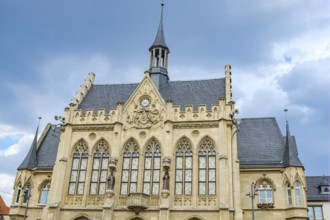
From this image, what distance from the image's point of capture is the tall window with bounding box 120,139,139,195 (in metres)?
33.0

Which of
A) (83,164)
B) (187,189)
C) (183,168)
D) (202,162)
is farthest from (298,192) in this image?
(83,164)

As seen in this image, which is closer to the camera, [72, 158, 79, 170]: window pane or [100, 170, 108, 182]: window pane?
[100, 170, 108, 182]: window pane

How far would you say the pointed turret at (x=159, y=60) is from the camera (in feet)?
134

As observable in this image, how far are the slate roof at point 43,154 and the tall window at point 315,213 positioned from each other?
2630 centimetres

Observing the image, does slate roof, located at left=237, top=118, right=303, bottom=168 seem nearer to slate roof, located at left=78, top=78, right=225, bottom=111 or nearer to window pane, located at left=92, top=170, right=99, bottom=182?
slate roof, located at left=78, top=78, right=225, bottom=111

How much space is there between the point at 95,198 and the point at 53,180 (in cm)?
437

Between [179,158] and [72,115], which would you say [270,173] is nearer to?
[179,158]

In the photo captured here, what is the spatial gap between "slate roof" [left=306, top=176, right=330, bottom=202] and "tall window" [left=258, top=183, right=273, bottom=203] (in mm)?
7191

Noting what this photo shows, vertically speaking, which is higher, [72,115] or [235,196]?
[72,115]

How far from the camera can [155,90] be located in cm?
3638

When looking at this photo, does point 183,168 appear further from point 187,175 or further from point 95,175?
point 95,175

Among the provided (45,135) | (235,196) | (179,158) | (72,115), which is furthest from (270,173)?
(45,135)

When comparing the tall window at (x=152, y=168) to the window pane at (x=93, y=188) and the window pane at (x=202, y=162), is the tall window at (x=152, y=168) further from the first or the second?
the window pane at (x=93, y=188)

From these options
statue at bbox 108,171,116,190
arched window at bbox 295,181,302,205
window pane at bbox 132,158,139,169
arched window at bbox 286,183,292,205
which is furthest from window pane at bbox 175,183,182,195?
arched window at bbox 295,181,302,205
